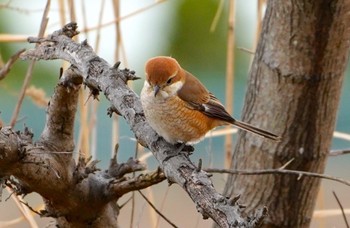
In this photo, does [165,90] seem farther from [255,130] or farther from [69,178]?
[69,178]

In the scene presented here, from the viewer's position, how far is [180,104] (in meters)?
2.42

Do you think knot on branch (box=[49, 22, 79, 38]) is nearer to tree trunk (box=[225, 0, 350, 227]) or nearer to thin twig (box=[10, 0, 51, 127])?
thin twig (box=[10, 0, 51, 127])

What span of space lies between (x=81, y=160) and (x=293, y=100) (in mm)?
686

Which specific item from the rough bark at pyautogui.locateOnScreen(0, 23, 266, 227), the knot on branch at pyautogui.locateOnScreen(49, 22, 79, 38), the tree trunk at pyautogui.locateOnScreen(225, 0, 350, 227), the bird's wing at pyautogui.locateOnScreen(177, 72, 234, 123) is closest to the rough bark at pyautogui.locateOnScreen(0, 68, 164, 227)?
the rough bark at pyautogui.locateOnScreen(0, 23, 266, 227)

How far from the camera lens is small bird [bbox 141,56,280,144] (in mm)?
2324

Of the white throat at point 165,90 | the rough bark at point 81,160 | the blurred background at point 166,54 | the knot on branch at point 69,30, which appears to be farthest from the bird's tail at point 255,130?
the blurred background at point 166,54

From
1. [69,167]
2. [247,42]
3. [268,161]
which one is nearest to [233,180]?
[268,161]

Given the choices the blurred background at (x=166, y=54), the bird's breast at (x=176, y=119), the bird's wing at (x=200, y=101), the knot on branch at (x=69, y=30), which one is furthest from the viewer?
the blurred background at (x=166, y=54)

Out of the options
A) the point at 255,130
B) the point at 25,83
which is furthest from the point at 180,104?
the point at 25,83

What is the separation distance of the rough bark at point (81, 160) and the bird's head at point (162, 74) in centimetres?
24

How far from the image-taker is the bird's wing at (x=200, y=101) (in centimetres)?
243

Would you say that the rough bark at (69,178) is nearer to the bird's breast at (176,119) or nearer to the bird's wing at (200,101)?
the bird's breast at (176,119)

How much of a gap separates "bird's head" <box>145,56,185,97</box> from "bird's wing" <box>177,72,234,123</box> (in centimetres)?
5

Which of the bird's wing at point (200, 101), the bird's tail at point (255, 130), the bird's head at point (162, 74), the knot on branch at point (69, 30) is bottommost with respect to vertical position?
the bird's tail at point (255, 130)
